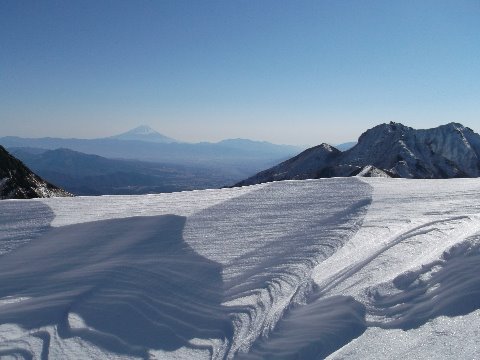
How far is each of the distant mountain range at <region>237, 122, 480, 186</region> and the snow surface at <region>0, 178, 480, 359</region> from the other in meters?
55.9

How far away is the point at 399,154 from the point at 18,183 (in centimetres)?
5573

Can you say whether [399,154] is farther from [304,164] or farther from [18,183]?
[18,183]

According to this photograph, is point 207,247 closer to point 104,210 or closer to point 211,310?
point 211,310

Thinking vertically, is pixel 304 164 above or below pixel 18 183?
above

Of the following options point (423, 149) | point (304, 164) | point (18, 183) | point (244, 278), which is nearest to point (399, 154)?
point (423, 149)

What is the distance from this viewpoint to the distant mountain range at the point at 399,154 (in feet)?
226

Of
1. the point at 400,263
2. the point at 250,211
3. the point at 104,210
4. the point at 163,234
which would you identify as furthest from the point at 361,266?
the point at 104,210

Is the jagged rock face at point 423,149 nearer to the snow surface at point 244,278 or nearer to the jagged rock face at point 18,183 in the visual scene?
the jagged rock face at point 18,183

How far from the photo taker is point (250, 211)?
6.53 meters

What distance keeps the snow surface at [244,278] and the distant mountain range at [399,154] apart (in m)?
55.9

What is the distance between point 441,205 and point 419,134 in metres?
86.2

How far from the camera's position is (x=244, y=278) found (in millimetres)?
4805

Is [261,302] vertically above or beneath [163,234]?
beneath

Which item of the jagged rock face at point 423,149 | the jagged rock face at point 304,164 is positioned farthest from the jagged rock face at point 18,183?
the jagged rock face at point 423,149
